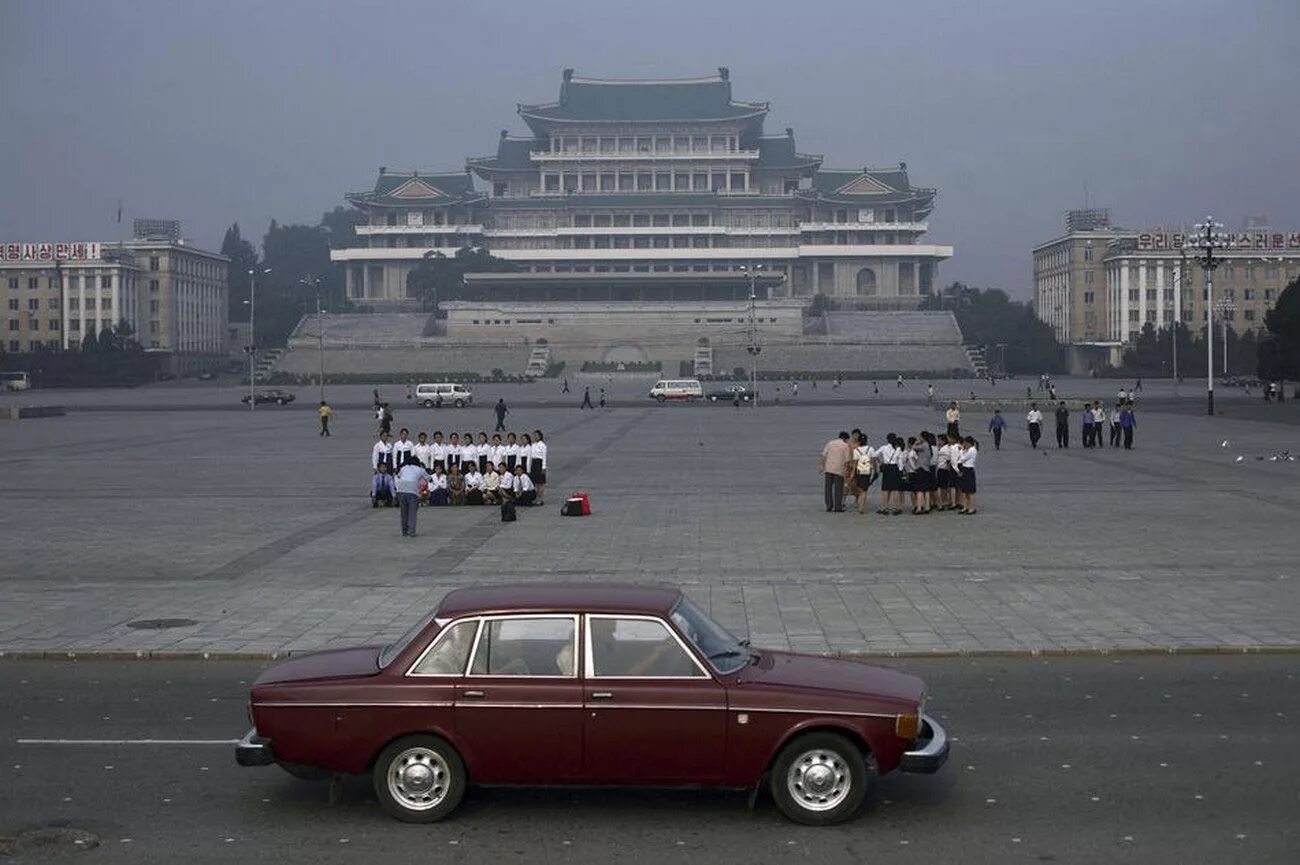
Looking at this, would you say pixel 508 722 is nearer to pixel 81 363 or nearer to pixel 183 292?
pixel 81 363

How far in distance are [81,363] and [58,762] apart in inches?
4184

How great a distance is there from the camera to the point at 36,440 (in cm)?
4650

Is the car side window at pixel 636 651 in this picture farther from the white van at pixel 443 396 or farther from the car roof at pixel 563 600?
the white van at pixel 443 396

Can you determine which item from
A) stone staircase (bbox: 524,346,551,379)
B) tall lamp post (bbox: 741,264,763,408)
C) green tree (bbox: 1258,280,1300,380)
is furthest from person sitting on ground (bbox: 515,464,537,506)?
stone staircase (bbox: 524,346,551,379)

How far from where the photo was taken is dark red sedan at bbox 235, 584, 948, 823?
25.7ft

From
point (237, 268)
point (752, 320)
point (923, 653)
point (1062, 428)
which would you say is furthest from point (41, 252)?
point (923, 653)

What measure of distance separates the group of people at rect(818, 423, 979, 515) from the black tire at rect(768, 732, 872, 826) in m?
15.9

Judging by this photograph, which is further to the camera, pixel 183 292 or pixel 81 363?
pixel 183 292

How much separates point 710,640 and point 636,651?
0.47 m

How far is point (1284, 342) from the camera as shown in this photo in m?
71.4

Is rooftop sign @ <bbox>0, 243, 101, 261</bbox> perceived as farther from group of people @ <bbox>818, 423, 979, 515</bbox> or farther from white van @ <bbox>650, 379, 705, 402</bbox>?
group of people @ <bbox>818, 423, 979, 515</bbox>

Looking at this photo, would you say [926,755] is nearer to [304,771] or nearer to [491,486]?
[304,771]

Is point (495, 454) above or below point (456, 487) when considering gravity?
above

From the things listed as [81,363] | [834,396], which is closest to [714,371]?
[834,396]
